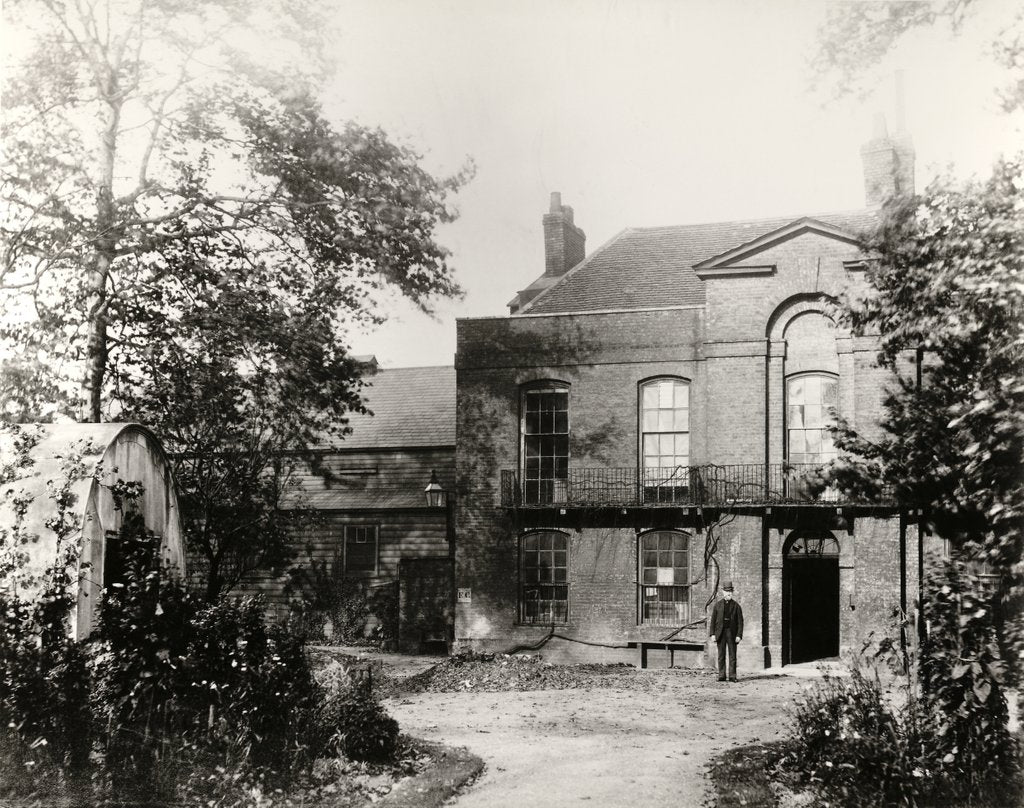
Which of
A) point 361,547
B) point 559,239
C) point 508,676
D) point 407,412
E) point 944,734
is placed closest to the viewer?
point 944,734

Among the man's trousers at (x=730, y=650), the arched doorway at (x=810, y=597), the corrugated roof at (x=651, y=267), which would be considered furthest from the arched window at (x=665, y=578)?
the corrugated roof at (x=651, y=267)

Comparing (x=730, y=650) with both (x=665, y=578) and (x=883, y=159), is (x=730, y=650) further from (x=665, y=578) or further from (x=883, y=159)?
(x=883, y=159)

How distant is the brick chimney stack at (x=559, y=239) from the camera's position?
92.4ft

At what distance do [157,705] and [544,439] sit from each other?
14.7 m

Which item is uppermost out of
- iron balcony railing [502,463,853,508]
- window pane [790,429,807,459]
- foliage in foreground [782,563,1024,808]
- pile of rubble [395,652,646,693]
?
window pane [790,429,807,459]

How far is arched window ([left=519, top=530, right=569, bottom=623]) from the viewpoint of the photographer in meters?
22.3

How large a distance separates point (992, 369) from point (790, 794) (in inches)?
155

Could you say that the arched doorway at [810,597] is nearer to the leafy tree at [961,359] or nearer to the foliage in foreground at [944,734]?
the leafy tree at [961,359]

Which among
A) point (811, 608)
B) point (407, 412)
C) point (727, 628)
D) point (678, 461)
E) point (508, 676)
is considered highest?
point (407, 412)

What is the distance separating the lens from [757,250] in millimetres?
21219

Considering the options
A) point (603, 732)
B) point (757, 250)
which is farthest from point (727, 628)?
point (757, 250)

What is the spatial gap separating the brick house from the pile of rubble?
4.79ft

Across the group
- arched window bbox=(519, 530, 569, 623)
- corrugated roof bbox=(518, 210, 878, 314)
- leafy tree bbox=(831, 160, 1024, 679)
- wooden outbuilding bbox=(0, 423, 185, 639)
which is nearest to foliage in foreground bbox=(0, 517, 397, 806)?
wooden outbuilding bbox=(0, 423, 185, 639)

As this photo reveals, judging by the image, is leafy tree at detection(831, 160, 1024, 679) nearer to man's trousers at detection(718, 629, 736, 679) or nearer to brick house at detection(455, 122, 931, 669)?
man's trousers at detection(718, 629, 736, 679)
